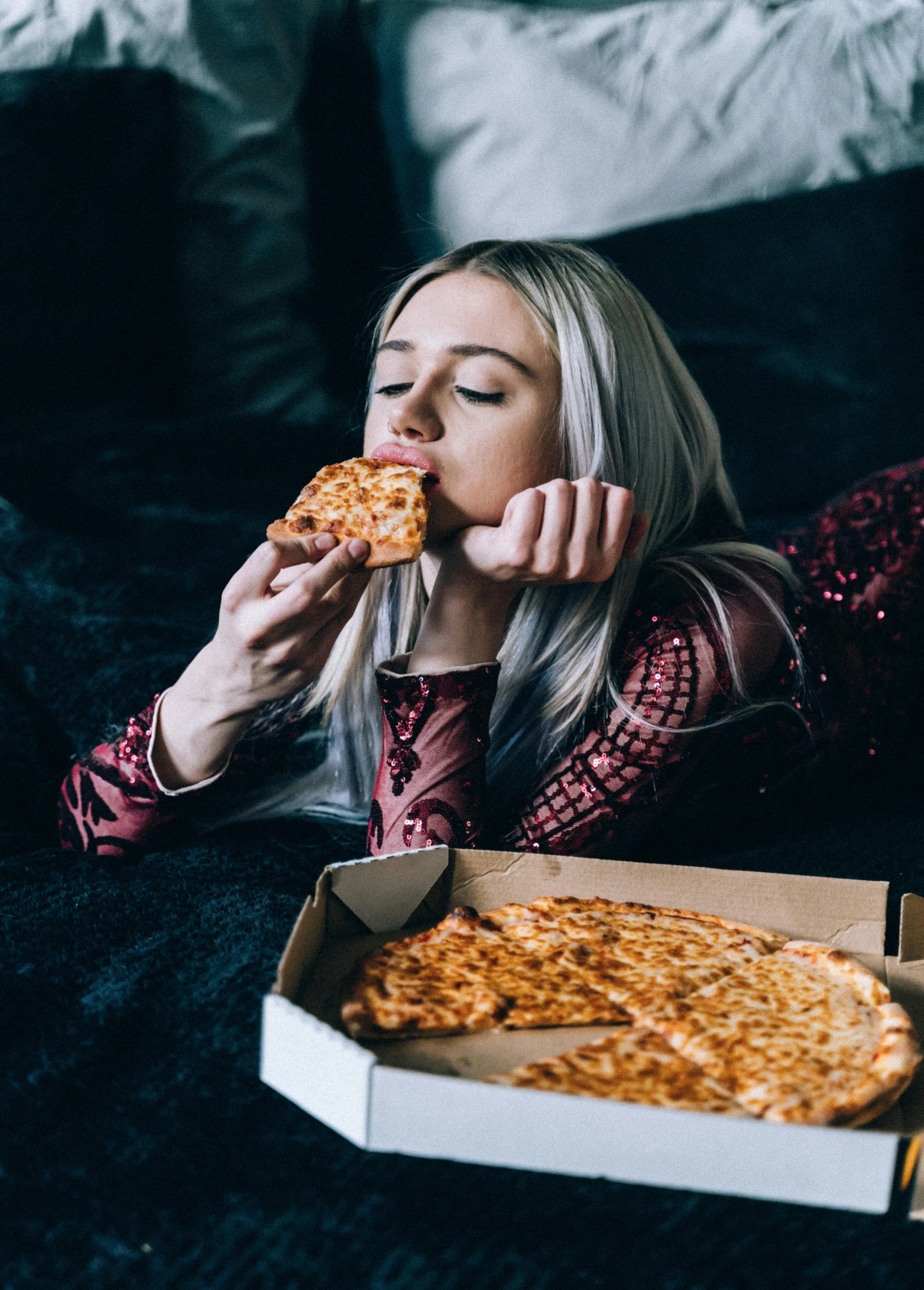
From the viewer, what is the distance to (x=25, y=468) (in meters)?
1.76

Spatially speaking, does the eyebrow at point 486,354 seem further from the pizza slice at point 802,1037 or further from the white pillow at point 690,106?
the white pillow at point 690,106

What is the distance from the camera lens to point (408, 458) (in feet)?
3.61

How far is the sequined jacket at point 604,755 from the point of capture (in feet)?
3.76

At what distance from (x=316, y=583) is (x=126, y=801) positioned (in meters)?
0.37

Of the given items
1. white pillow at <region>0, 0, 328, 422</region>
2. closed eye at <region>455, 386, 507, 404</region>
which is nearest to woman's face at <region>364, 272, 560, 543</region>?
closed eye at <region>455, 386, 507, 404</region>

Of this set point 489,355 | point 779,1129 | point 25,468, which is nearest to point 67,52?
point 25,468

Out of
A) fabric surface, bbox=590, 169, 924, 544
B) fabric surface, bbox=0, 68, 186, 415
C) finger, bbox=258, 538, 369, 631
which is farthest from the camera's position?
fabric surface, bbox=590, 169, 924, 544

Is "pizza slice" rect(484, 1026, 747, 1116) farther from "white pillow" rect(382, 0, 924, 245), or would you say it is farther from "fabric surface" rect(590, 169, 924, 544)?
"white pillow" rect(382, 0, 924, 245)

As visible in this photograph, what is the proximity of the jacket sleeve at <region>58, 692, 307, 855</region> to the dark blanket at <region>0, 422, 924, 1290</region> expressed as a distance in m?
0.03

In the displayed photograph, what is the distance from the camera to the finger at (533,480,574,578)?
41.5 inches

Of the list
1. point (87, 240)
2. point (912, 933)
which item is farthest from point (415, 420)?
point (87, 240)

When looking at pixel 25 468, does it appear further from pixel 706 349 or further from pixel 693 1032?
pixel 693 1032

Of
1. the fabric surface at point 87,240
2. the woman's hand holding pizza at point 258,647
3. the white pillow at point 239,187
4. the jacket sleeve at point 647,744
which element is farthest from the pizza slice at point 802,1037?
the white pillow at point 239,187

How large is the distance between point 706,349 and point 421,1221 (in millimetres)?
1646
